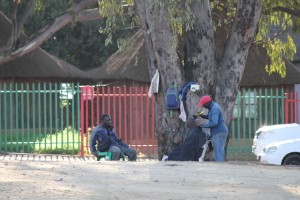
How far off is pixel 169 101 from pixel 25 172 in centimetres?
496

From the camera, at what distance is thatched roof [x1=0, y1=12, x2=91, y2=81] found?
30.0m

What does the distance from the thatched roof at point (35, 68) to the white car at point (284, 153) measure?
1474 centimetres

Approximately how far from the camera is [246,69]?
27047 millimetres

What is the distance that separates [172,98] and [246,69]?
11.5 metres

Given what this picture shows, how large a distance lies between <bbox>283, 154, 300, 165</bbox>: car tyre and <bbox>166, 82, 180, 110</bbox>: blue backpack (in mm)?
2890

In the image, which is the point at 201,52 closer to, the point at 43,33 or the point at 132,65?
the point at 43,33

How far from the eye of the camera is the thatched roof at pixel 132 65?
26469 millimetres

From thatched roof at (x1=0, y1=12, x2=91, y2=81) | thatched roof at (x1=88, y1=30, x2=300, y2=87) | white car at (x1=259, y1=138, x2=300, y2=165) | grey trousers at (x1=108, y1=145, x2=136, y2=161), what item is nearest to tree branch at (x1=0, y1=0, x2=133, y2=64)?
thatched roof at (x1=88, y1=30, x2=300, y2=87)

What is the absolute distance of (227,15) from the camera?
802 inches

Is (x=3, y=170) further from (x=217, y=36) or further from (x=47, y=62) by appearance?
(x=47, y=62)

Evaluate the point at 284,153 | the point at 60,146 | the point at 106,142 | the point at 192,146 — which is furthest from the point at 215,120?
the point at 60,146

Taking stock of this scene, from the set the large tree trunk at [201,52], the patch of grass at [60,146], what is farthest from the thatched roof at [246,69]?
the large tree trunk at [201,52]

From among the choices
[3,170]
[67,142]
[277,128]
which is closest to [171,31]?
[277,128]

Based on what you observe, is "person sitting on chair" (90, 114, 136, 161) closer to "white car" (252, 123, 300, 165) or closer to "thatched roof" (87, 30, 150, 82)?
"white car" (252, 123, 300, 165)
